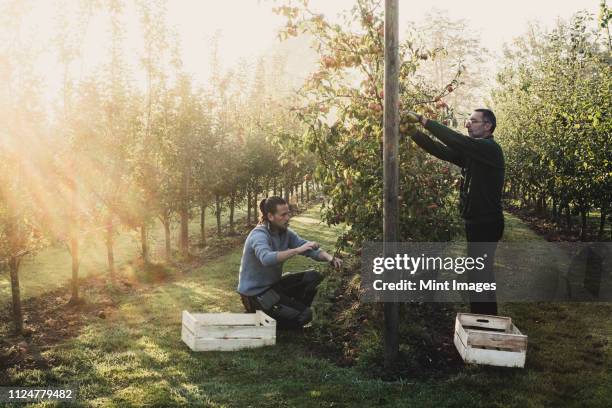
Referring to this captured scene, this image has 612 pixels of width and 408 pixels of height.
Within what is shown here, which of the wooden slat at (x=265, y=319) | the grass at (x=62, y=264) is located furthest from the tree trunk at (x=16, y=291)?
the wooden slat at (x=265, y=319)

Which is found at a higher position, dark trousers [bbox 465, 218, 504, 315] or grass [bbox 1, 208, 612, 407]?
dark trousers [bbox 465, 218, 504, 315]

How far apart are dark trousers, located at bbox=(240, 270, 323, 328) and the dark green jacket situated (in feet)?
8.52

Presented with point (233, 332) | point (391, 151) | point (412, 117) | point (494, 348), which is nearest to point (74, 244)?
point (233, 332)

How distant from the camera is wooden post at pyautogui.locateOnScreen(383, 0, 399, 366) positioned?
19.8ft

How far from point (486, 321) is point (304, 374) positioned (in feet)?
8.08

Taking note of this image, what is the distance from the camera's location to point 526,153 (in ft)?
66.9

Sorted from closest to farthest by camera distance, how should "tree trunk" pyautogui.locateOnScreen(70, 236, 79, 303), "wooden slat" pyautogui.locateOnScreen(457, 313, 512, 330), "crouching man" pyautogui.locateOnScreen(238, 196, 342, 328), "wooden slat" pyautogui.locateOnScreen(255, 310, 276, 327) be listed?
"wooden slat" pyautogui.locateOnScreen(457, 313, 512, 330)
"wooden slat" pyautogui.locateOnScreen(255, 310, 276, 327)
"crouching man" pyautogui.locateOnScreen(238, 196, 342, 328)
"tree trunk" pyautogui.locateOnScreen(70, 236, 79, 303)

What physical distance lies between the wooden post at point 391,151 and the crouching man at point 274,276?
133 cm

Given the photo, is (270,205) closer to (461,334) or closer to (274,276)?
(274,276)

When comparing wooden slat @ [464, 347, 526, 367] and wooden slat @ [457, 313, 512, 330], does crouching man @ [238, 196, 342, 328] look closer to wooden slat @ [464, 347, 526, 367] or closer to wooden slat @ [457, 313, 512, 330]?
wooden slat @ [457, 313, 512, 330]

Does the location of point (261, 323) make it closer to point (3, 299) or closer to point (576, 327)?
point (576, 327)

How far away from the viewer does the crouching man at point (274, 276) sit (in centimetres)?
772

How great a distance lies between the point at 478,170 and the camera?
264 inches

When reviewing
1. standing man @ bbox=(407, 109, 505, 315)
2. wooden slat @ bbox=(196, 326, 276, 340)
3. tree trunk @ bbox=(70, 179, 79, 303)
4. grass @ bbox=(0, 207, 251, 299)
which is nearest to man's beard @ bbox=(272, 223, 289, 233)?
wooden slat @ bbox=(196, 326, 276, 340)
